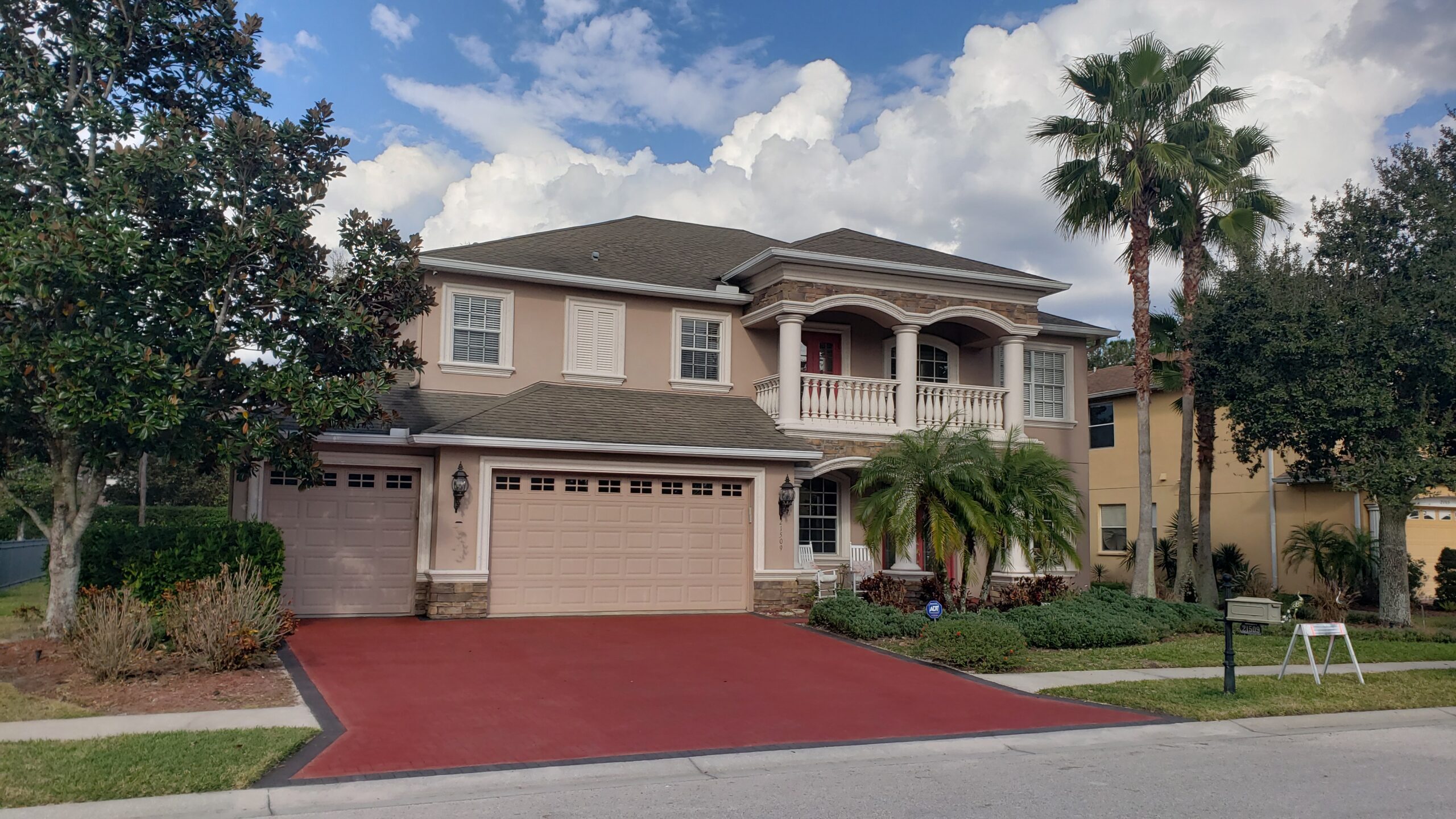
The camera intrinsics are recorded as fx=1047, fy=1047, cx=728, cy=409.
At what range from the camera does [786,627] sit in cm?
1597

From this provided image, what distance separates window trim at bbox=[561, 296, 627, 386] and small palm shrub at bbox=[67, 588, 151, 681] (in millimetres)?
8539

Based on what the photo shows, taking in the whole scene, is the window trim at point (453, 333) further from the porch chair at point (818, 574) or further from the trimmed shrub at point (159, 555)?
the porch chair at point (818, 574)

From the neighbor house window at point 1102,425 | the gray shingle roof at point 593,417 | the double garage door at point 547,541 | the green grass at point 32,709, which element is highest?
the neighbor house window at point 1102,425

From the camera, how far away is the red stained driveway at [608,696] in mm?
8672

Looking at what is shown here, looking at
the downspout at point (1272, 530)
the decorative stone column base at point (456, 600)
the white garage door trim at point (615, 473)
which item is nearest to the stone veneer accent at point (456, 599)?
the decorative stone column base at point (456, 600)

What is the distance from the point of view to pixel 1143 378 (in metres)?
19.3

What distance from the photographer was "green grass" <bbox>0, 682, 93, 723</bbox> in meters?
8.78

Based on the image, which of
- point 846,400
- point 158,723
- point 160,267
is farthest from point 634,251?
point 158,723

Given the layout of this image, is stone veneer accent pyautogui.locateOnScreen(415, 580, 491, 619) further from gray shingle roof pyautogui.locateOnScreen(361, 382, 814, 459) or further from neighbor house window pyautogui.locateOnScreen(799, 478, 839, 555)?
A: neighbor house window pyautogui.locateOnScreen(799, 478, 839, 555)

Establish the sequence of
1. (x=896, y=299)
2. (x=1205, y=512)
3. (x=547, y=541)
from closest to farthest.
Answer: (x=547, y=541) → (x=896, y=299) → (x=1205, y=512)

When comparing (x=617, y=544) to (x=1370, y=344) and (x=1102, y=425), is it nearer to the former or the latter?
(x=1370, y=344)

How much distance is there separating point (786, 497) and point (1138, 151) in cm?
902

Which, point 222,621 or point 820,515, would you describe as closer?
point 222,621

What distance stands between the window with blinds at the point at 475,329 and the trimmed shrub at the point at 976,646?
29.3 ft
